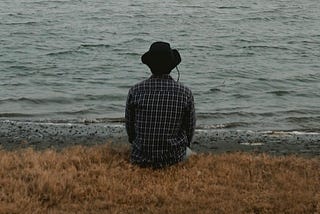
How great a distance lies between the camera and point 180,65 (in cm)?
2136

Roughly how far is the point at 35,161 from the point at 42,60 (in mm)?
14402

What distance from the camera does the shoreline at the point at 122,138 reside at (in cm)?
1166

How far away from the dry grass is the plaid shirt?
0.25 m

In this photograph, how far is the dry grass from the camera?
6.60m

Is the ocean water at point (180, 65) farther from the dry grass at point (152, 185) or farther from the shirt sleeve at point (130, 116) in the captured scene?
the shirt sleeve at point (130, 116)

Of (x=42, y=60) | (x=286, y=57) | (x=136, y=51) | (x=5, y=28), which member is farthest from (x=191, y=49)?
(x=5, y=28)

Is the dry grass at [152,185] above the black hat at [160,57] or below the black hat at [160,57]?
below

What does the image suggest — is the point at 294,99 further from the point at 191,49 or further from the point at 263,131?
the point at 191,49

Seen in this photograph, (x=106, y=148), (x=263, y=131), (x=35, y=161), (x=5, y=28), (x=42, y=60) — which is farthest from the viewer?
(x=5, y=28)

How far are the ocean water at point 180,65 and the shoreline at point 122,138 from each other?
37.0 inches

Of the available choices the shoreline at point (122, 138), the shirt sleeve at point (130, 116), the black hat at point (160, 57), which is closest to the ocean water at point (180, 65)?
the shoreline at point (122, 138)

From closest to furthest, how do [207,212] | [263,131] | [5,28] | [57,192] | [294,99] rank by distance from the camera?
[207,212], [57,192], [263,131], [294,99], [5,28]

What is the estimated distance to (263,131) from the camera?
13.8 metres

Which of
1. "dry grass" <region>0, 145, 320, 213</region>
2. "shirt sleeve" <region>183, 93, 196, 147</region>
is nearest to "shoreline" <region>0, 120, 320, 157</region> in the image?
"dry grass" <region>0, 145, 320, 213</region>
